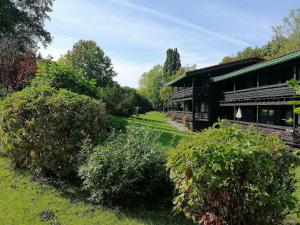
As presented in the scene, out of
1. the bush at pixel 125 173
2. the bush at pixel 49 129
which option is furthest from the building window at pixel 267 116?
the bush at pixel 125 173

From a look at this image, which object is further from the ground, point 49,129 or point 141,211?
point 49,129

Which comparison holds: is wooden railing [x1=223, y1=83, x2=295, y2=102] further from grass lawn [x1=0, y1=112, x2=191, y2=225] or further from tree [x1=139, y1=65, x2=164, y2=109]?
tree [x1=139, y1=65, x2=164, y2=109]

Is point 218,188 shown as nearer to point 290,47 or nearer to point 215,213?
point 215,213

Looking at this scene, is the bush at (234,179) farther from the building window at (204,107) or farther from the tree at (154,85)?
the tree at (154,85)

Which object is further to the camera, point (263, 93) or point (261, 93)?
point (261, 93)

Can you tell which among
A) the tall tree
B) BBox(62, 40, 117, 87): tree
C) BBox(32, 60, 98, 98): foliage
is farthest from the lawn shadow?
the tall tree

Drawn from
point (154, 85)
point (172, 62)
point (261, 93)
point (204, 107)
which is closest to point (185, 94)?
point (204, 107)

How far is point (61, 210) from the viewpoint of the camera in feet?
19.9

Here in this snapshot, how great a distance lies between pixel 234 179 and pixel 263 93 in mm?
18029

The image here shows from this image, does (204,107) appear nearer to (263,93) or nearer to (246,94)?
(246,94)

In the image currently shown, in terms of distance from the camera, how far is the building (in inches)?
779

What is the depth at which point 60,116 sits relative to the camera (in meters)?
7.36

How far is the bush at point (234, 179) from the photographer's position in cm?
409

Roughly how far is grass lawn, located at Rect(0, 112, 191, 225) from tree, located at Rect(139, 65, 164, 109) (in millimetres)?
72898
